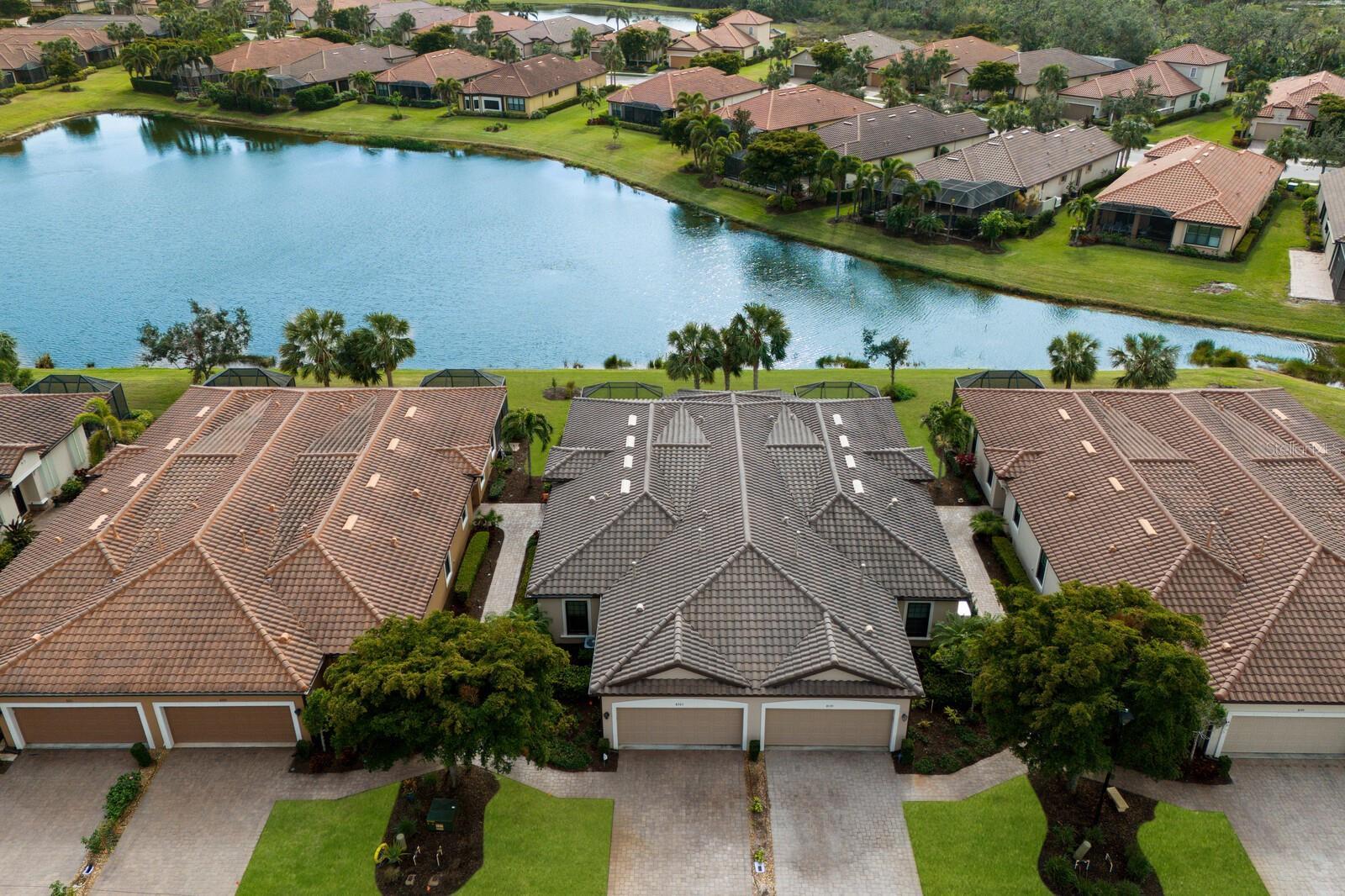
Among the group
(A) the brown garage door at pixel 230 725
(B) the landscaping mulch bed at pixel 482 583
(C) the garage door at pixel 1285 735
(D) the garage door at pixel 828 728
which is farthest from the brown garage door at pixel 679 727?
(C) the garage door at pixel 1285 735

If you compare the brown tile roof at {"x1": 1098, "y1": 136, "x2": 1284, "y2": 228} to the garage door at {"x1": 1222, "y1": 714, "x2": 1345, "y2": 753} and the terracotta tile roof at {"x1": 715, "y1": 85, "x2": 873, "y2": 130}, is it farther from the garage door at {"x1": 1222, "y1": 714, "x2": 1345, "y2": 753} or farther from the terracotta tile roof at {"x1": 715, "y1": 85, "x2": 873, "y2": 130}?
the garage door at {"x1": 1222, "y1": 714, "x2": 1345, "y2": 753}

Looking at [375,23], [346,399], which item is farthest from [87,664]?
[375,23]

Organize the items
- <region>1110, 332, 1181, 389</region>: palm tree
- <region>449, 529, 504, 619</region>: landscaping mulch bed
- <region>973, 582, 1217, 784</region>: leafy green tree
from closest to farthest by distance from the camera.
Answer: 1. <region>973, 582, 1217, 784</region>: leafy green tree
2. <region>449, 529, 504, 619</region>: landscaping mulch bed
3. <region>1110, 332, 1181, 389</region>: palm tree

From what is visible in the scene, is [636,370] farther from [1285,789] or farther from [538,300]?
[1285,789]

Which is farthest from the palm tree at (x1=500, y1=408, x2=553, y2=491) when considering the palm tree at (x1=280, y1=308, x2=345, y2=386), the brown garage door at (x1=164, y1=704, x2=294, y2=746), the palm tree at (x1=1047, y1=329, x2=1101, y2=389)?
the palm tree at (x1=1047, y1=329, x2=1101, y2=389)

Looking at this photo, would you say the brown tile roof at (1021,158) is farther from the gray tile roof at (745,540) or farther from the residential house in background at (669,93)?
the gray tile roof at (745,540)
